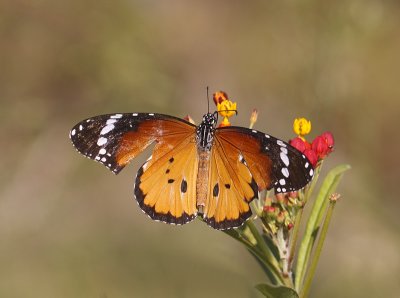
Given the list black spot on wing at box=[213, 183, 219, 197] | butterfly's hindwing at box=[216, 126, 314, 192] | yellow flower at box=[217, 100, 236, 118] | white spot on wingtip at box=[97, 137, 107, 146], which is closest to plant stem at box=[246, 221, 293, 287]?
butterfly's hindwing at box=[216, 126, 314, 192]

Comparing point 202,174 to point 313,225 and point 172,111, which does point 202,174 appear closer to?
point 313,225

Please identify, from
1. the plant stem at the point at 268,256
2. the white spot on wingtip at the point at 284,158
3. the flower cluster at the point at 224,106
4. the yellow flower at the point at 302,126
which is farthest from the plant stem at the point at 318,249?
the flower cluster at the point at 224,106

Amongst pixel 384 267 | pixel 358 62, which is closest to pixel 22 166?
pixel 358 62

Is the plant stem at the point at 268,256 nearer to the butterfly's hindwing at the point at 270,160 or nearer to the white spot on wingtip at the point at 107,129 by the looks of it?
the butterfly's hindwing at the point at 270,160

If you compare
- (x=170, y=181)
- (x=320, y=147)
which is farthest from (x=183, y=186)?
(x=320, y=147)

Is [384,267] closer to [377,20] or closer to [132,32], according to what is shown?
[377,20]
